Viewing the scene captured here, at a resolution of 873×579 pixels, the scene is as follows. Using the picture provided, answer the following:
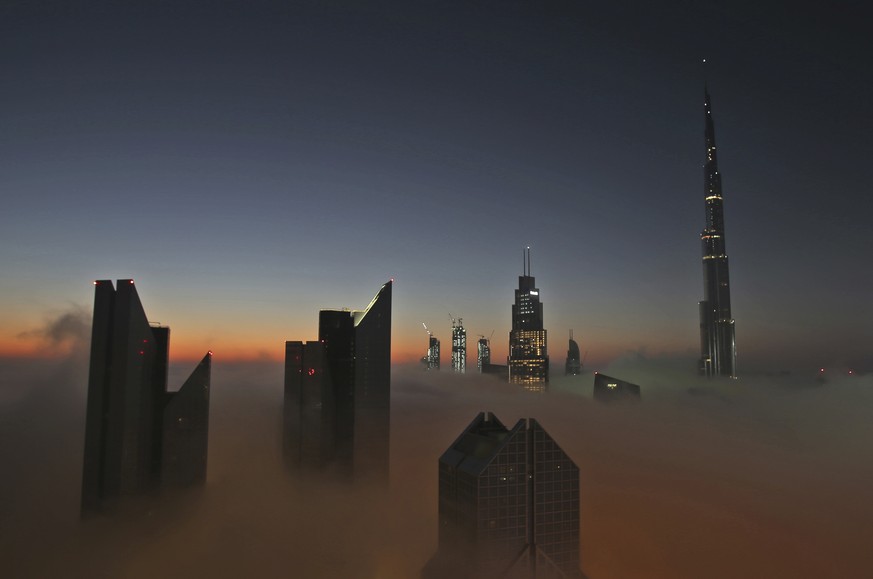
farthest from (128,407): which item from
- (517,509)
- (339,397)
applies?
(339,397)

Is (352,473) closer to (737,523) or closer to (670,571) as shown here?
(670,571)

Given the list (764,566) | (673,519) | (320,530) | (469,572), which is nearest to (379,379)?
(320,530)

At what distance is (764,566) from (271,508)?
514ft

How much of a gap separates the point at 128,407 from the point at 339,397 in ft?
229

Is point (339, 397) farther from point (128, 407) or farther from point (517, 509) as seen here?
point (128, 407)

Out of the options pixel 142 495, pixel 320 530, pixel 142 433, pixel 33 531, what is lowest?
pixel 320 530

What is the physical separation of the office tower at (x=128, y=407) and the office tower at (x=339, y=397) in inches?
1833

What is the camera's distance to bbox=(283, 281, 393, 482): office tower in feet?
490

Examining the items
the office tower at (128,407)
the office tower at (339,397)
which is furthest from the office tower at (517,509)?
the office tower at (339,397)

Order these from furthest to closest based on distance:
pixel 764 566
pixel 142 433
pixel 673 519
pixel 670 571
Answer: pixel 673 519
pixel 764 566
pixel 670 571
pixel 142 433

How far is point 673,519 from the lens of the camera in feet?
639

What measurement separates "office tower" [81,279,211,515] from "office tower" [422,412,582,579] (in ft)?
171

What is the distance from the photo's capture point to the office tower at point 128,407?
80375mm

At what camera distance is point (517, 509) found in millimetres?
95625
